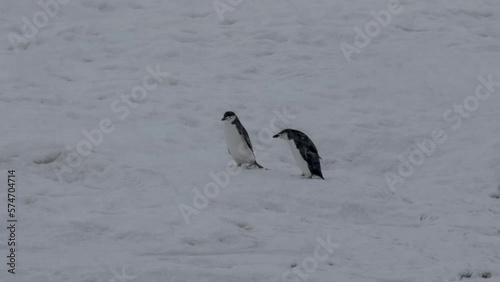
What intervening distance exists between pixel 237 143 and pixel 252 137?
160 cm

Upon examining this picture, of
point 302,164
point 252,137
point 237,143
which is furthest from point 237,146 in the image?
point 252,137

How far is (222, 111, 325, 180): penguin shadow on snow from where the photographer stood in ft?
34.3

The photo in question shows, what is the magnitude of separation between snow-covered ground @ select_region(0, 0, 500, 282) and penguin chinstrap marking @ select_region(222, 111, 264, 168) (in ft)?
0.92

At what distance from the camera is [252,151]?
1073 cm

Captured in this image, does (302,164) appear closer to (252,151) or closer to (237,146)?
(252,151)

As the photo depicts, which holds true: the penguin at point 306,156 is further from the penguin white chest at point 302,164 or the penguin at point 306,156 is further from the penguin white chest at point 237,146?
the penguin white chest at point 237,146

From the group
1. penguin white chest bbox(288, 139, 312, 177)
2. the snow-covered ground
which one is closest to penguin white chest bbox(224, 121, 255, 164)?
the snow-covered ground

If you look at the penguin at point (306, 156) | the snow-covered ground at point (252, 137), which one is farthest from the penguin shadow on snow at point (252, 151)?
the snow-covered ground at point (252, 137)

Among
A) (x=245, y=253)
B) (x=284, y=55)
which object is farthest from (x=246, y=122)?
(x=245, y=253)

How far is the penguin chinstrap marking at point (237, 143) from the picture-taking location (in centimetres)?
1071

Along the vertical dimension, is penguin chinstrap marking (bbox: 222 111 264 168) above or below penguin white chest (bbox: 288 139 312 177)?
above

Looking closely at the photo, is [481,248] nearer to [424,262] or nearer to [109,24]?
[424,262]

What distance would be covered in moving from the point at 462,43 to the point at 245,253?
33.2ft

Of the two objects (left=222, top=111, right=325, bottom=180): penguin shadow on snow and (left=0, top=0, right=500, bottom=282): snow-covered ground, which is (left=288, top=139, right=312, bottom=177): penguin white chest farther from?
(left=0, top=0, right=500, bottom=282): snow-covered ground
